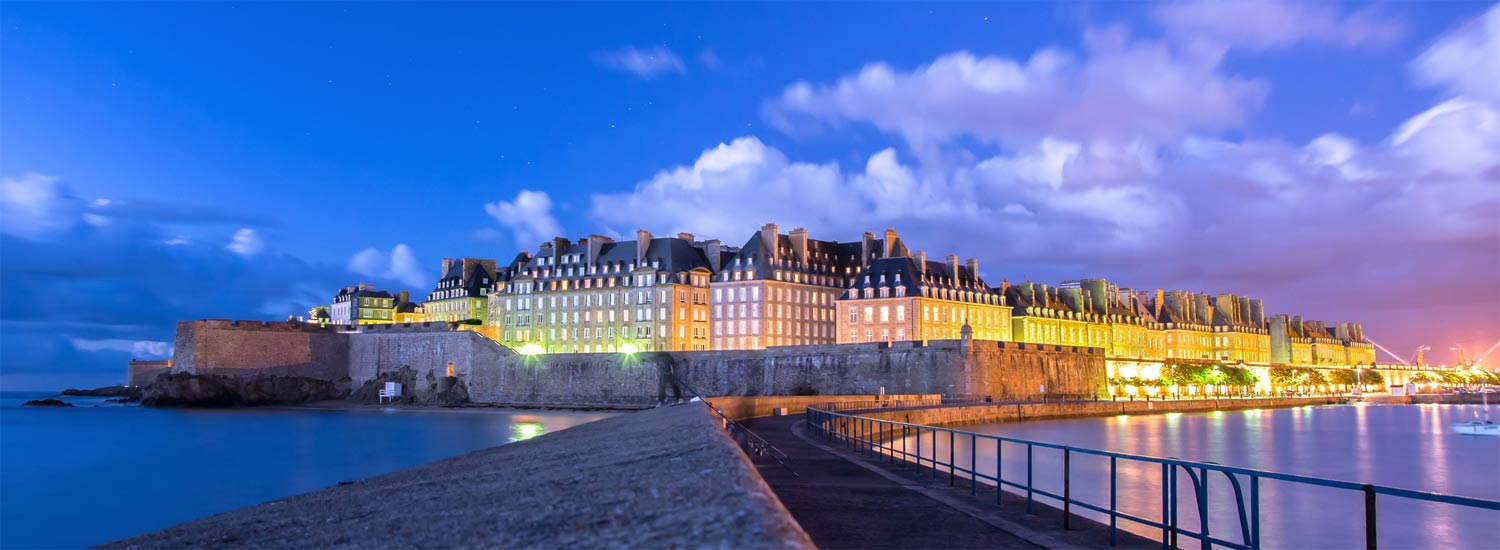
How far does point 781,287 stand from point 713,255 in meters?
7.56

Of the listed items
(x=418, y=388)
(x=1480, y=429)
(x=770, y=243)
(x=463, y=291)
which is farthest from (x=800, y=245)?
(x=1480, y=429)

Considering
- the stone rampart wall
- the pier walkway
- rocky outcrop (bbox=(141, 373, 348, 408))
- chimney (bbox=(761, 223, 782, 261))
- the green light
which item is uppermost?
chimney (bbox=(761, 223, 782, 261))

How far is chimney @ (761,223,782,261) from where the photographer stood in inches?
2904

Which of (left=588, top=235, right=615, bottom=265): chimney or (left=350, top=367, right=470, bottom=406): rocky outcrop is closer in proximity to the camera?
(left=350, top=367, right=470, bottom=406): rocky outcrop

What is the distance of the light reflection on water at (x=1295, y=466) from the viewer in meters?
19.3

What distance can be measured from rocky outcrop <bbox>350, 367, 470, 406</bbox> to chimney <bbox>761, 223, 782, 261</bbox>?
879 inches

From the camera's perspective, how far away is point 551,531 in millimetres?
6164

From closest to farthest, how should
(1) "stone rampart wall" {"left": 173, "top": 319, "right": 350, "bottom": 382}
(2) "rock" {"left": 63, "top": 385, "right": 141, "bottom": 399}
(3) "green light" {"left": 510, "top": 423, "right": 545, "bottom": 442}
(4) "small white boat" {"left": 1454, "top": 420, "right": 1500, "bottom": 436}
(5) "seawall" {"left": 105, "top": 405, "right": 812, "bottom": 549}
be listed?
(5) "seawall" {"left": 105, "top": 405, "right": 812, "bottom": 549}
(3) "green light" {"left": 510, "top": 423, "right": 545, "bottom": 442}
(4) "small white boat" {"left": 1454, "top": 420, "right": 1500, "bottom": 436}
(1) "stone rampart wall" {"left": 173, "top": 319, "right": 350, "bottom": 382}
(2) "rock" {"left": 63, "top": 385, "right": 141, "bottom": 399}

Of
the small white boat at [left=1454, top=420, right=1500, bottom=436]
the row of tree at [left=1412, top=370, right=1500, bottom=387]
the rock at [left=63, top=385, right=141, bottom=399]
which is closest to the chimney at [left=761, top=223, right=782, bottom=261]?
the small white boat at [left=1454, top=420, right=1500, bottom=436]

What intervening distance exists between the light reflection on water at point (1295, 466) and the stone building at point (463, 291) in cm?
6018

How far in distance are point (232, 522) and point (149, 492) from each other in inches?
796

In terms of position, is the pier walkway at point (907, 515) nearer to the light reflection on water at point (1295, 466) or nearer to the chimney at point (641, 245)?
Result: the light reflection on water at point (1295, 466)

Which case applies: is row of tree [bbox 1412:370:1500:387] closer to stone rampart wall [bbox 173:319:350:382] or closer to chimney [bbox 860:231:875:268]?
chimney [bbox 860:231:875:268]

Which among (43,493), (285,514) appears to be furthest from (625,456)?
(43,493)
